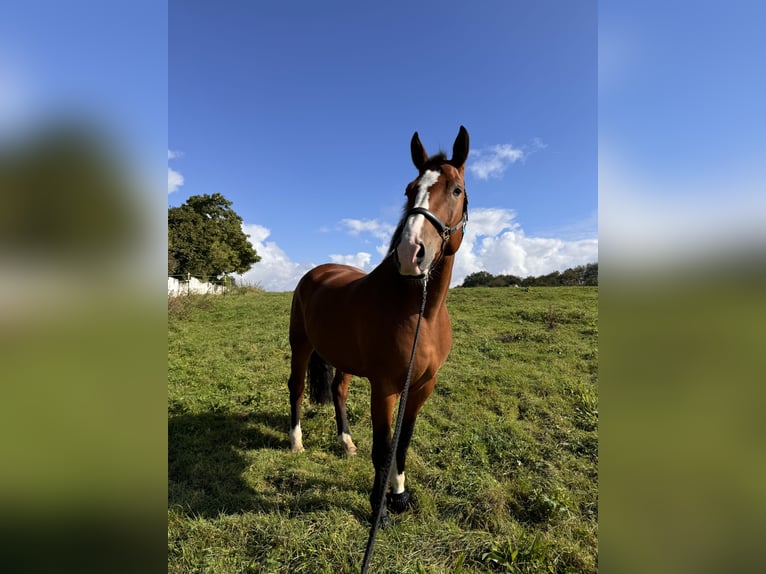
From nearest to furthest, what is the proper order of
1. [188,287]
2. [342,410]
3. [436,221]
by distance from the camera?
→ [436,221]
[342,410]
[188,287]

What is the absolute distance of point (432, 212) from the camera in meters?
2.15

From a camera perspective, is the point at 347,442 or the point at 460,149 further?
the point at 347,442

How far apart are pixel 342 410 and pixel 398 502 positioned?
1401mm

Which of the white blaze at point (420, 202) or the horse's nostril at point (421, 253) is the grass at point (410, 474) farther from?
the white blaze at point (420, 202)

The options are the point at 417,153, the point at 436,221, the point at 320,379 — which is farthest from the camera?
the point at 320,379

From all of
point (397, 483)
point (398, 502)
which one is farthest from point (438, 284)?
point (398, 502)

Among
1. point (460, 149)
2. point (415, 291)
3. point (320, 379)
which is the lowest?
point (320, 379)

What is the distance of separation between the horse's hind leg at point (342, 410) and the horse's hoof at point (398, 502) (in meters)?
1.02

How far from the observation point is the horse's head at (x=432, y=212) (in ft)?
6.39

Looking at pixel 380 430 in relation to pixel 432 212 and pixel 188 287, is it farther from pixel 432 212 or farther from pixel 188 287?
pixel 188 287
